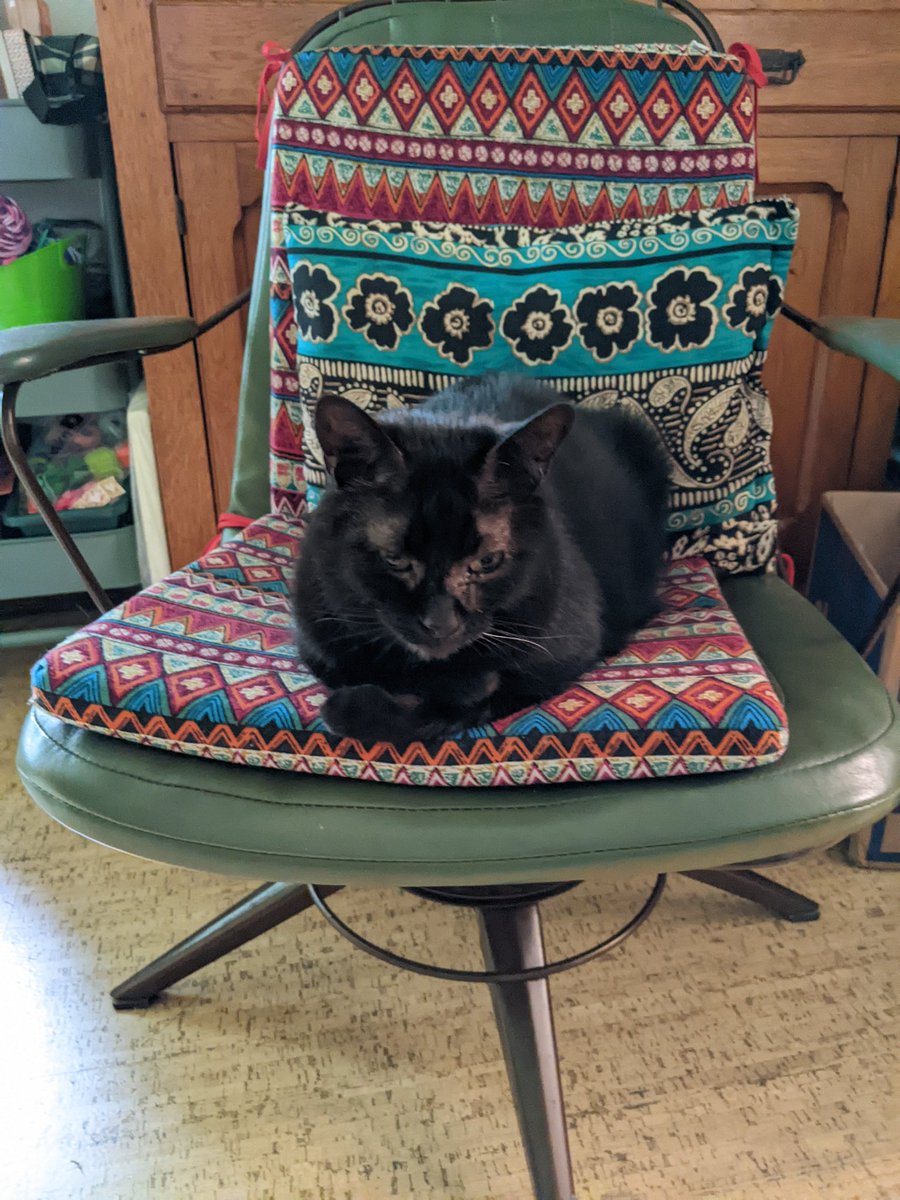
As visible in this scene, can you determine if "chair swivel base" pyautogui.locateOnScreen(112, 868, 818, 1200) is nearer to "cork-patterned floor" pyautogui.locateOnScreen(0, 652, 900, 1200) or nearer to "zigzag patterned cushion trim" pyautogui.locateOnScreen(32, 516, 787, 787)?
"cork-patterned floor" pyautogui.locateOnScreen(0, 652, 900, 1200)

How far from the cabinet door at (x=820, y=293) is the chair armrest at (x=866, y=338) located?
0.61m

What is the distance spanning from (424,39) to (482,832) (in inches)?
42.2

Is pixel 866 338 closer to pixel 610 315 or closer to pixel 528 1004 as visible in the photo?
pixel 610 315

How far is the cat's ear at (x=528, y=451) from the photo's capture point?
0.71m

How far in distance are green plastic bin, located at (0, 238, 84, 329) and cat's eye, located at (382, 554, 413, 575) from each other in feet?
3.21

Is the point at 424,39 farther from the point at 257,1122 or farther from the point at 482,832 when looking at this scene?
the point at 257,1122

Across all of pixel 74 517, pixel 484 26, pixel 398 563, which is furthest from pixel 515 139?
pixel 74 517

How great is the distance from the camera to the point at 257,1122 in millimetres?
1021

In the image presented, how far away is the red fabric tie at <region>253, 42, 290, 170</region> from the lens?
125cm

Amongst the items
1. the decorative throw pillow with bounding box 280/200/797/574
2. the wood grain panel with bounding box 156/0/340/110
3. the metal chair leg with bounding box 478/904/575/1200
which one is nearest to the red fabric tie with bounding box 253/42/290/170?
the wood grain panel with bounding box 156/0/340/110

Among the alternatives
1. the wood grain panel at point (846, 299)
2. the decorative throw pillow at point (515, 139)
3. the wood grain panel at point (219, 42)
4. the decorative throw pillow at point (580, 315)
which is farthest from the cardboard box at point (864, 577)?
the wood grain panel at point (219, 42)

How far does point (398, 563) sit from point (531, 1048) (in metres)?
0.52

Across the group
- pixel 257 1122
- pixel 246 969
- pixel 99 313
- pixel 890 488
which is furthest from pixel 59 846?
pixel 890 488

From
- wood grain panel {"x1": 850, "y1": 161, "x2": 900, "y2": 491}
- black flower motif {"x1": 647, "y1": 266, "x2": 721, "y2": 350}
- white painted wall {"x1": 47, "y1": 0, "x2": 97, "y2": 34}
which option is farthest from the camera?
white painted wall {"x1": 47, "y1": 0, "x2": 97, "y2": 34}
